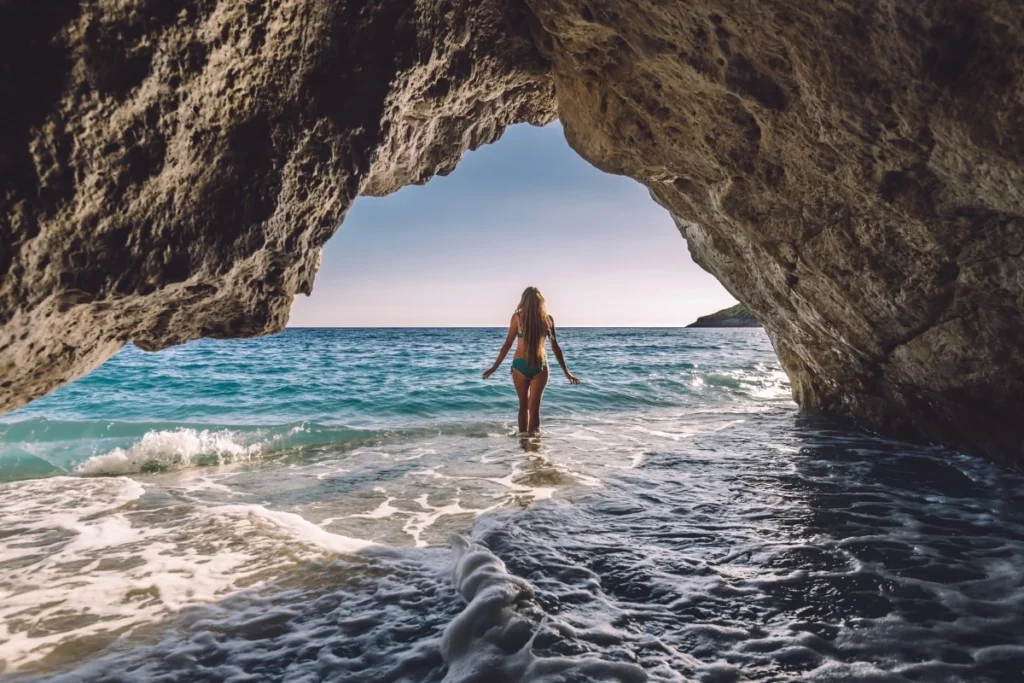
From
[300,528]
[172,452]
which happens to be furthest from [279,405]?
[300,528]

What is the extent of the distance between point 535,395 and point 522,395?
0.19m

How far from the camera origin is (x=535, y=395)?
7426 millimetres

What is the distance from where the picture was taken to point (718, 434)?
719cm

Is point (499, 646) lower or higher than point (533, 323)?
lower

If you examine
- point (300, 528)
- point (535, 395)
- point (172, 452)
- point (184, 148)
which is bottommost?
point (172, 452)

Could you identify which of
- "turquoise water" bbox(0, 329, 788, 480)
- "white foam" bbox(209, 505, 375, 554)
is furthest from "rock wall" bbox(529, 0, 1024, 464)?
"turquoise water" bbox(0, 329, 788, 480)

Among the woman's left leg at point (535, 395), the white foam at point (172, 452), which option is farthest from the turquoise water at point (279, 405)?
the woman's left leg at point (535, 395)

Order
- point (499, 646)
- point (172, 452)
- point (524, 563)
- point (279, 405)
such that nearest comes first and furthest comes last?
point (499, 646) → point (524, 563) → point (172, 452) → point (279, 405)

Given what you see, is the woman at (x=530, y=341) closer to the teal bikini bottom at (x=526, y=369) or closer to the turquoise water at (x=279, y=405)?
the teal bikini bottom at (x=526, y=369)

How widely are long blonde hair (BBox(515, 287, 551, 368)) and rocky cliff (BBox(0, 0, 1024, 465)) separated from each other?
234cm

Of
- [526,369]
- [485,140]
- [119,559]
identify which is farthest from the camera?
[526,369]

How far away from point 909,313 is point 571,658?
13.4ft

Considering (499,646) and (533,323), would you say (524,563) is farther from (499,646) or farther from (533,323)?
(533,323)

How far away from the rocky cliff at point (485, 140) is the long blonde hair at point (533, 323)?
2338 millimetres
